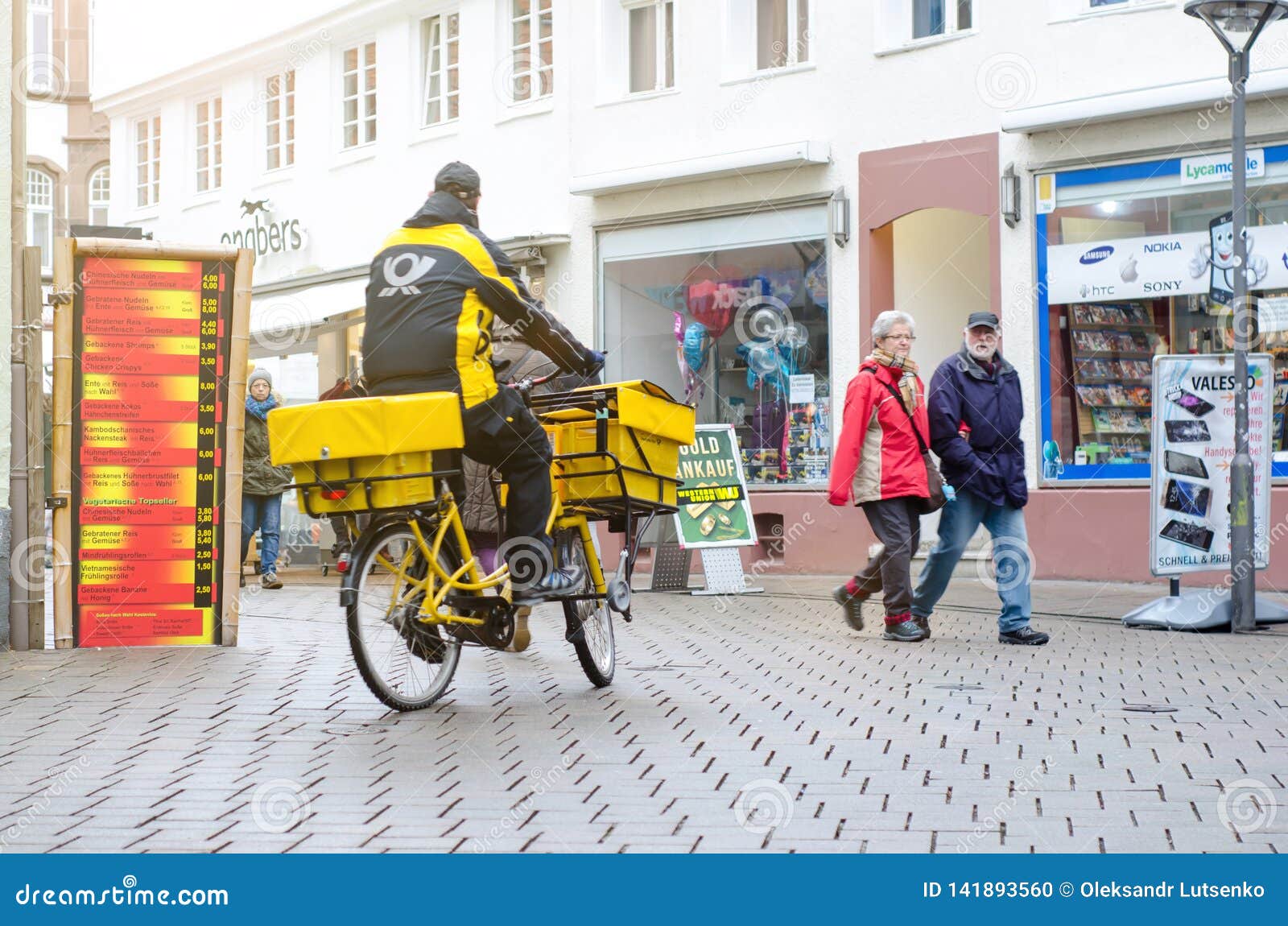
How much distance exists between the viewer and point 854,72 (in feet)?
52.3

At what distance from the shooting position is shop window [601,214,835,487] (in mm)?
16391

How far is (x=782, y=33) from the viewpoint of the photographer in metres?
17.0

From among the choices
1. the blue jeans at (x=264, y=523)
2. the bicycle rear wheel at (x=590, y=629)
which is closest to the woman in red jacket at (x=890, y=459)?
the bicycle rear wheel at (x=590, y=629)

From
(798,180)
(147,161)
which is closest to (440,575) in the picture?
(798,180)

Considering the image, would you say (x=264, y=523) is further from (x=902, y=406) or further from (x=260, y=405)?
(x=902, y=406)

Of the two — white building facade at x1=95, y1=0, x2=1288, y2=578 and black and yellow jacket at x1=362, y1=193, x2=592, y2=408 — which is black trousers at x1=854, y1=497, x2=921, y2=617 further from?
white building facade at x1=95, y1=0, x2=1288, y2=578

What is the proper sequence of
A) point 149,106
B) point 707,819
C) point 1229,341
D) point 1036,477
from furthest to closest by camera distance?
point 149,106, point 1036,477, point 1229,341, point 707,819

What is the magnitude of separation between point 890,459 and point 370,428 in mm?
4091

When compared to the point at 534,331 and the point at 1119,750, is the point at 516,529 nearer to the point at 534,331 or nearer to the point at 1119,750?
the point at 534,331

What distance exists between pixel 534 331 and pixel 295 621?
4952mm

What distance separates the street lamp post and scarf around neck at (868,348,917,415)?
1.93m

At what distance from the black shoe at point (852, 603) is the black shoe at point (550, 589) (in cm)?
327

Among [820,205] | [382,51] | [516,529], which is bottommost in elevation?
[516,529]

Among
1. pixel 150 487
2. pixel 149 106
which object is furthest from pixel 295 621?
pixel 149 106
